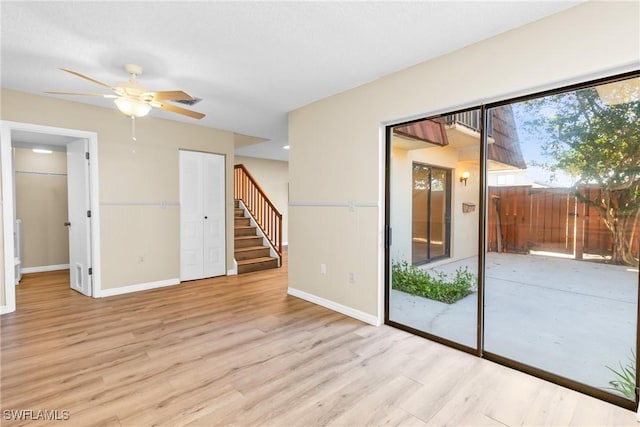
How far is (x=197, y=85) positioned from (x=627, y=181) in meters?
3.77

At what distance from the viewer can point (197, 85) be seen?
3.37 m

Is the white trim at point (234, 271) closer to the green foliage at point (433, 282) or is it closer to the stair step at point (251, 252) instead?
the stair step at point (251, 252)

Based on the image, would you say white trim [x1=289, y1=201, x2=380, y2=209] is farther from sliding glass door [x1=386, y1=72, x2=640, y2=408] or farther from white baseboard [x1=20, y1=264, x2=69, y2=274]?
white baseboard [x1=20, y1=264, x2=69, y2=274]

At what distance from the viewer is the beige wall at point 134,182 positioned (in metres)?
4.05

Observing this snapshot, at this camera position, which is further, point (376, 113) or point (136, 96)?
point (376, 113)


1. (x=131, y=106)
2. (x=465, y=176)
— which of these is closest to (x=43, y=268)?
(x=131, y=106)

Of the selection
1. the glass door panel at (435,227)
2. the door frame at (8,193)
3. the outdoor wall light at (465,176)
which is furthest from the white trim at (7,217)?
the outdoor wall light at (465,176)

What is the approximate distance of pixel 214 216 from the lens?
536 cm

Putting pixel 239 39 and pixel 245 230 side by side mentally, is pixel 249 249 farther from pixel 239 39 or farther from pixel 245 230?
pixel 239 39

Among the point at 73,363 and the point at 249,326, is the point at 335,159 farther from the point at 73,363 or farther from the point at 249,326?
the point at 73,363

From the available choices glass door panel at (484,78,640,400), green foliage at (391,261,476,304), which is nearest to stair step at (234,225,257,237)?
green foliage at (391,261,476,304)

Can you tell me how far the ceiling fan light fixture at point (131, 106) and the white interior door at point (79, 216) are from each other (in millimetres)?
1971

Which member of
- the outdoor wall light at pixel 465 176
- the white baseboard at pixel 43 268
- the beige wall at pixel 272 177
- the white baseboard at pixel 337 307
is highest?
the beige wall at pixel 272 177

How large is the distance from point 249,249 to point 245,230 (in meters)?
0.58
